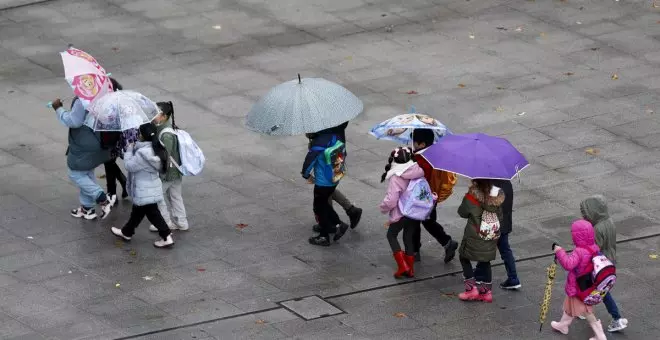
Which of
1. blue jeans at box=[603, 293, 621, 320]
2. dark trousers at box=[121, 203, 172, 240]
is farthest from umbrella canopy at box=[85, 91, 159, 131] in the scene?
blue jeans at box=[603, 293, 621, 320]

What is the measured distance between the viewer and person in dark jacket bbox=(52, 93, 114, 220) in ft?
42.7

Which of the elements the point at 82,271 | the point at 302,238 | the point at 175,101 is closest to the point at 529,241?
the point at 302,238

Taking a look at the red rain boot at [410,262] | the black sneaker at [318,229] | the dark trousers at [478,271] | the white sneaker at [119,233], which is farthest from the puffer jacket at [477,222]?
the white sneaker at [119,233]

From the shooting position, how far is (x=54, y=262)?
12.4 meters

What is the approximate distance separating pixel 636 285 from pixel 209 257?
3.89 metres

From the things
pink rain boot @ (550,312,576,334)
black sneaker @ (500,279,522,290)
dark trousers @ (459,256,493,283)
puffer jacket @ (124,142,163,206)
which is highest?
puffer jacket @ (124,142,163,206)

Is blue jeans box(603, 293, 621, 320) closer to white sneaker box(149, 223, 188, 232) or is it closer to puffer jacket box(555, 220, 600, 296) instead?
puffer jacket box(555, 220, 600, 296)

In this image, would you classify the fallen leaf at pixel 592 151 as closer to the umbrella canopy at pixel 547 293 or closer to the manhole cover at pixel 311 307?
the umbrella canopy at pixel 547 293

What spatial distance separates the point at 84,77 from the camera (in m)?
12.8

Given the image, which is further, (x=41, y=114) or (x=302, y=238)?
(x=41, y=114)

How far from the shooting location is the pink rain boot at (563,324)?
11.0 metres

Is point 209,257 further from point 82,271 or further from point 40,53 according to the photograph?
point 40,53

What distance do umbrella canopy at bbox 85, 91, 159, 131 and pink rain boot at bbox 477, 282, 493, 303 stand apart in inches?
134

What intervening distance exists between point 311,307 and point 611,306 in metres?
2.51
